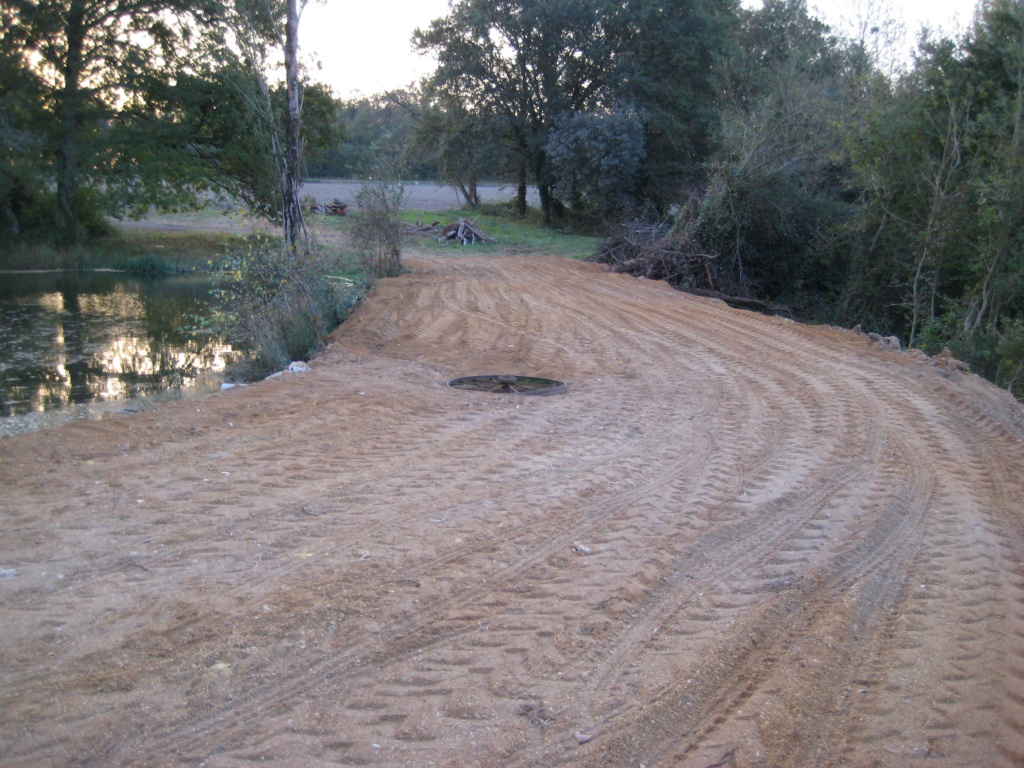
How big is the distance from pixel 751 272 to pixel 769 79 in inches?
558

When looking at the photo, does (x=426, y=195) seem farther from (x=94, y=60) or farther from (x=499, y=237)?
(x=94, y=60)

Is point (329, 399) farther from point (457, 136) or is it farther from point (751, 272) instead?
point (457, 136)

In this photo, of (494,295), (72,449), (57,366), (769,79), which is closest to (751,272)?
(494,295)

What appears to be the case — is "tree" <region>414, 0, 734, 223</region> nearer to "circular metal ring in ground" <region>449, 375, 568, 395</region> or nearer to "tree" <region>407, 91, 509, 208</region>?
"tree" <region>407, 91, 509, 208</region>

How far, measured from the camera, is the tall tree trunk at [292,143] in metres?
14.8

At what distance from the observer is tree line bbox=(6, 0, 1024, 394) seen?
15.0m

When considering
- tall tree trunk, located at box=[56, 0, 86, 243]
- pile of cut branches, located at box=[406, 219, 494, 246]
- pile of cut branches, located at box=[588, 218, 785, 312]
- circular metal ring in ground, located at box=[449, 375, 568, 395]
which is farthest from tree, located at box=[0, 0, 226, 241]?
circular metal ring in ground, located at box=[449, 375, 568, 395]

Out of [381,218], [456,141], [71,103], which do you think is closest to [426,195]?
[456,141]

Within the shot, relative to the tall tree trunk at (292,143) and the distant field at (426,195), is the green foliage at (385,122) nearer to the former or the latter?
the distant field at (426,195)

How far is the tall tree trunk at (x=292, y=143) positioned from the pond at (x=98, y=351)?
1838 mm

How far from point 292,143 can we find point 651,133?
21423mm

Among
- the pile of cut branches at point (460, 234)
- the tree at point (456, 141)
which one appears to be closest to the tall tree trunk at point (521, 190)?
the tree at point (456, 141)

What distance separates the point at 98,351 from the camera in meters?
12.6

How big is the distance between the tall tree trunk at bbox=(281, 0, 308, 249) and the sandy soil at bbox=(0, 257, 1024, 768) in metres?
7.24
